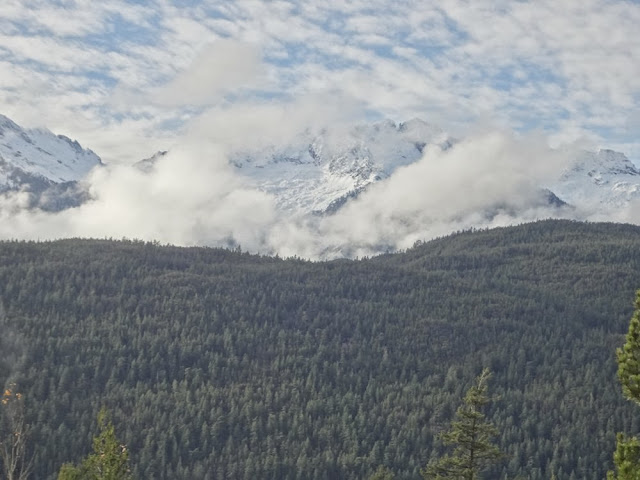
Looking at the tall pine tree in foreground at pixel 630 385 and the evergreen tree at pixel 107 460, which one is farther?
the evergreen tree at pixel 107 460

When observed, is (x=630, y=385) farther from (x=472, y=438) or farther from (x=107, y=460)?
(x=107, y=460)

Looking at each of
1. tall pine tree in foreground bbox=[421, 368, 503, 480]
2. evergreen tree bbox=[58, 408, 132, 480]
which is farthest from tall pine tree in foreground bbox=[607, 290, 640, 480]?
evergreen tree bbox=[58, 408, 132, 480]

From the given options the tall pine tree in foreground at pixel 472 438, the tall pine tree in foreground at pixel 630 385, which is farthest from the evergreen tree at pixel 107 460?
the tall pine tree in foreground at pixel 630 385

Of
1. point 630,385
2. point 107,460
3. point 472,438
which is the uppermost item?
point 630,385

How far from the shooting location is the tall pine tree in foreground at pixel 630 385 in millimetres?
38594

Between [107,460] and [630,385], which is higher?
[630,385]

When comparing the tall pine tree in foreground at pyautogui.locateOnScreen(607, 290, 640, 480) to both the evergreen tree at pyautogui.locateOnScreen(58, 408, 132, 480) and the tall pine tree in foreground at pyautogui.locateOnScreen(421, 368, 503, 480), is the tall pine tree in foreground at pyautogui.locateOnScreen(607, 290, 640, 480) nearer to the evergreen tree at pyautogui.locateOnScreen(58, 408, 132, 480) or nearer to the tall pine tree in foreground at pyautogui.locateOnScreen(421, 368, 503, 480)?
the tall pine tree in foreground at pyautogui.locateOnScreen(421, 368, 503, 480)

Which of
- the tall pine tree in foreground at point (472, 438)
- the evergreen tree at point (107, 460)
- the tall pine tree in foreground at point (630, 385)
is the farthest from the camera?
the tall pine tree in foreground at point (472, 438)

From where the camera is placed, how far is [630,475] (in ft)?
127

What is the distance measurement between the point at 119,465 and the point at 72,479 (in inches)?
158

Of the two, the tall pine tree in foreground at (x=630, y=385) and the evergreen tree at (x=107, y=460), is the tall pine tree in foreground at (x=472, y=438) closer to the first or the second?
the tall pine tree in foreground at (x=630, y=385)

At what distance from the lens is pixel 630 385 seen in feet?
127

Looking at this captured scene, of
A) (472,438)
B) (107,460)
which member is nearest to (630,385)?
(472,438)

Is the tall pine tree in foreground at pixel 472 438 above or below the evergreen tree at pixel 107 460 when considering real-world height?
above
